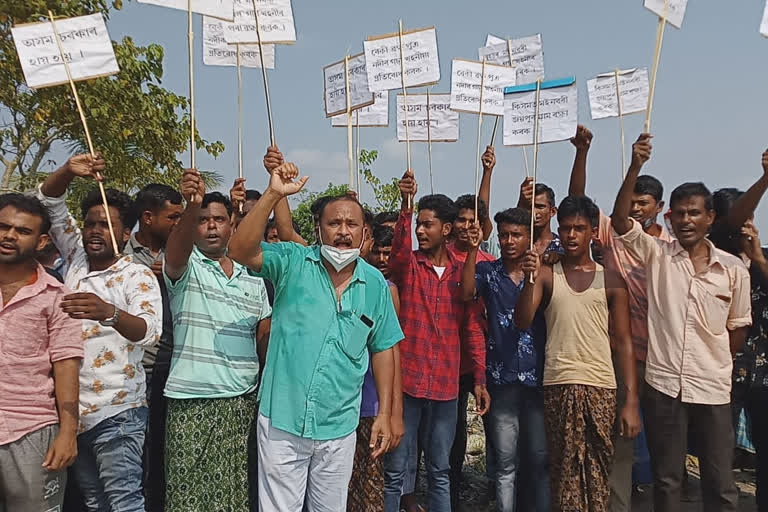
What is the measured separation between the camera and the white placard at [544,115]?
4.58 m

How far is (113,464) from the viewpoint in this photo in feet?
10.5

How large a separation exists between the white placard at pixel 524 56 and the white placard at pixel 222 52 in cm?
230

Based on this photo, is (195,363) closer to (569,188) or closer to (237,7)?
(237,7)

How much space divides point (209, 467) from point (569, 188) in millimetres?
3542

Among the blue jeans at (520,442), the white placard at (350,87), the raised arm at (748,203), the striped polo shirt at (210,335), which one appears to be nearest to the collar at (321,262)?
the striped polo shirt at (210,335)

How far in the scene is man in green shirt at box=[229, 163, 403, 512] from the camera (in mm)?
3014

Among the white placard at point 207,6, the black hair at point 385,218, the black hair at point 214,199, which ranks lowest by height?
the black hair at point 385,218

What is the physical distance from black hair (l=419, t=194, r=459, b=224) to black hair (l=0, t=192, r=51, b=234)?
8.15 ft

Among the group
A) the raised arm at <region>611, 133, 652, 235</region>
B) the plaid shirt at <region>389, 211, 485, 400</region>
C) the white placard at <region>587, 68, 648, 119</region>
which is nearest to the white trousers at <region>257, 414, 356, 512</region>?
the plaid shirt at <region>389, 211, 485, 400</region>

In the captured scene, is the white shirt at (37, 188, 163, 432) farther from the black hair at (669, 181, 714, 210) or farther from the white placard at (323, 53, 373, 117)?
the black hair at (669, 181, 714, 210)

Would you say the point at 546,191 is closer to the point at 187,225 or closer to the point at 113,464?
the point at 187,225

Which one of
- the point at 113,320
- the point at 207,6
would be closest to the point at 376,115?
the point at 207,6

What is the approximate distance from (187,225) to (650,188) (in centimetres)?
339

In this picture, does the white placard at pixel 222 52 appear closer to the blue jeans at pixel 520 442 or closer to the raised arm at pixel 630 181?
the raised arm at pixel 630 181
